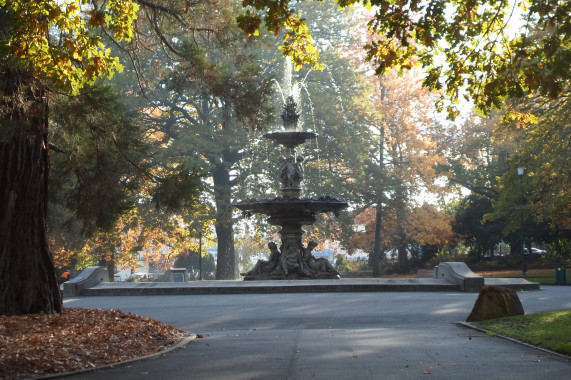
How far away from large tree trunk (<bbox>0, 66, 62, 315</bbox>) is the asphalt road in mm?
2778

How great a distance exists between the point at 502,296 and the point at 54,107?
8.62 m

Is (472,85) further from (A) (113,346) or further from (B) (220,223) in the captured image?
(B) (220,223)

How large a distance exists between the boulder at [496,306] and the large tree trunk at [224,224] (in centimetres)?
2759

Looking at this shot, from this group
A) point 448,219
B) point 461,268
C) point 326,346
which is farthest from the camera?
point 448,219

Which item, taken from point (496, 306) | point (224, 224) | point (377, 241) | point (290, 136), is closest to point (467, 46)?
point (496, 306)

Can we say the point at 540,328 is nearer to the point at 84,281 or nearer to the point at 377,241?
the point at 84,281

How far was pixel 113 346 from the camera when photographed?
10.2m

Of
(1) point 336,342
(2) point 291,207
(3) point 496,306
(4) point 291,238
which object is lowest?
(1) point 336,342

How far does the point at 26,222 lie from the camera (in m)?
13.1

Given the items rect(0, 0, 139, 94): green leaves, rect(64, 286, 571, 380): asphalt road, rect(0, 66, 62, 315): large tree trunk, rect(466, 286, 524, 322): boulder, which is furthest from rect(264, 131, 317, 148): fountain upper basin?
rect(0, 0, 139, 94): green leaves

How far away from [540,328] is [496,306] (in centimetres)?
201

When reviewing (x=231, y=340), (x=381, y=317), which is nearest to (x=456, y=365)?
(x=231, y=340)

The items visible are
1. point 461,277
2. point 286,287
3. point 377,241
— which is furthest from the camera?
point 377,241

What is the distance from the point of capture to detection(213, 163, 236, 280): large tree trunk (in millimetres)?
41375
